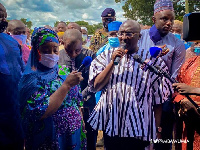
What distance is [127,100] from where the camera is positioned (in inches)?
105

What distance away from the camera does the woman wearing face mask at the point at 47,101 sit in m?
2.42

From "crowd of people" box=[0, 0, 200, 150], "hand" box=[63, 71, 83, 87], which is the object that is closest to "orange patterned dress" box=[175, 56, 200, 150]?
"crowd of people" box=[0, 0, 200, 150]

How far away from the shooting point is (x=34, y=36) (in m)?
2.63

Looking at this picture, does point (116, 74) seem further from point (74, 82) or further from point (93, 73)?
point (74, 82)

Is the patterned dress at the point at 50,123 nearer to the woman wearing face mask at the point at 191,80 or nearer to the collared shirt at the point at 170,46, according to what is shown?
the woman wearing face mask at the point at 191,80

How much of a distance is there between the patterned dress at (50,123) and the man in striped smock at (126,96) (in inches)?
10.8

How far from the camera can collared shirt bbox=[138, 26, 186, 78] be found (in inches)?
142

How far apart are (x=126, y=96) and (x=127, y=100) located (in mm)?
44

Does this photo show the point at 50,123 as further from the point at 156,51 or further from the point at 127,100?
the point at 156,51

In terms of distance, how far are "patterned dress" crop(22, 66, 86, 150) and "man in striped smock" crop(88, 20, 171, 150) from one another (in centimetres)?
27

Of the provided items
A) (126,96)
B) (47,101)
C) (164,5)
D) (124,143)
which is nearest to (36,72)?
(47,101)

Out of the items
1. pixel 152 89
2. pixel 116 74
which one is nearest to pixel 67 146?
pixel 116 74

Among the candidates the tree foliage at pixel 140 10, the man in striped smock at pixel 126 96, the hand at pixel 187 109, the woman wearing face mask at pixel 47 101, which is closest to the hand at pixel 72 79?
the woman wearing face mask at pixel 47 101

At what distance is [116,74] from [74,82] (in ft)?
1.69
